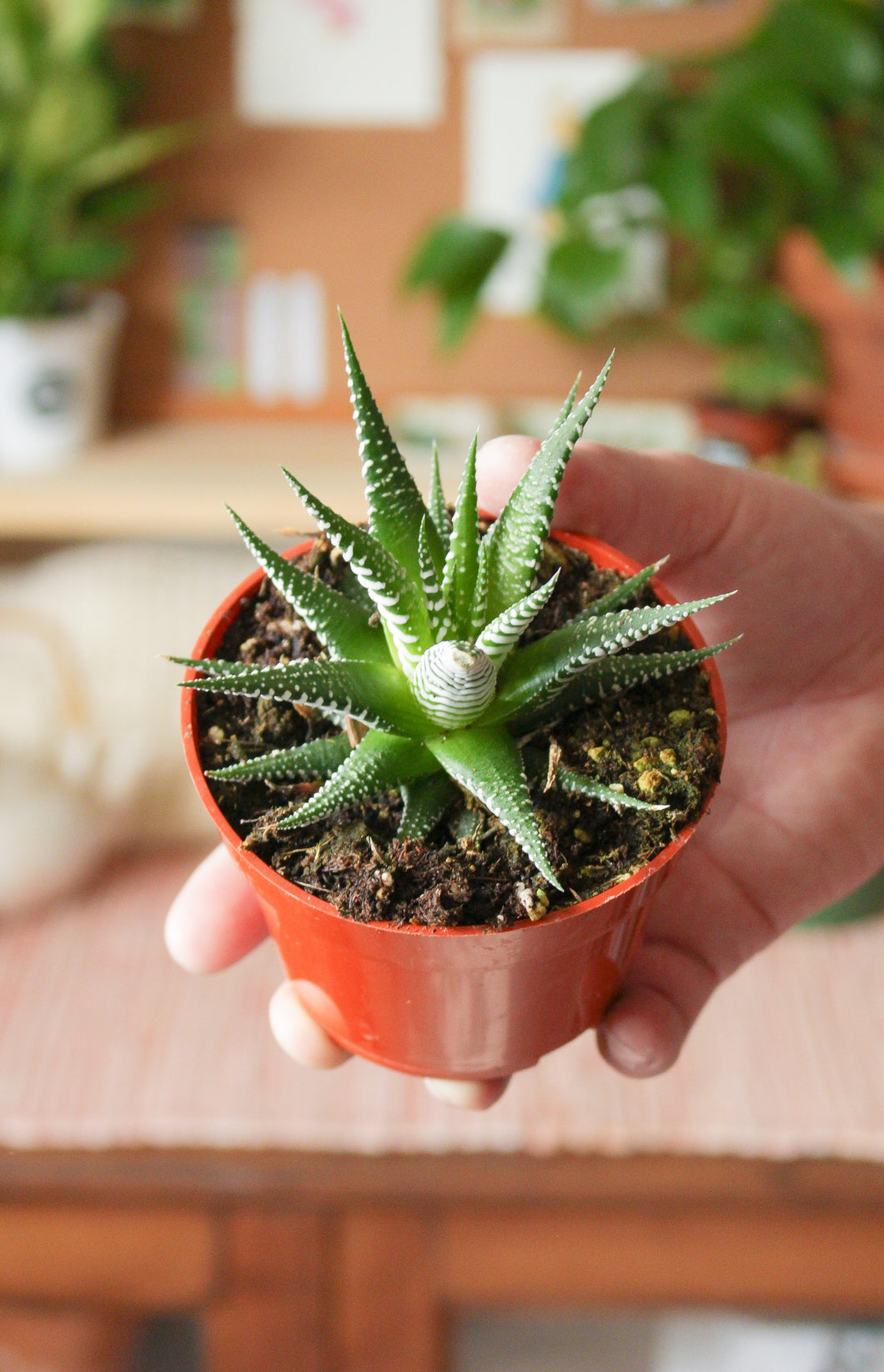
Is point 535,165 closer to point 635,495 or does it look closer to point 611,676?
point 635,495

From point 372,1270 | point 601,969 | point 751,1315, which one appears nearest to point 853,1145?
point 751,1315

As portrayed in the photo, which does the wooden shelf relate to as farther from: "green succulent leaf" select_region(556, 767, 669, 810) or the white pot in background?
"green succulent leaf" select_region(556, 767, 669, 810)

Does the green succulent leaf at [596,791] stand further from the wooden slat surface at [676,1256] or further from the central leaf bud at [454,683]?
the wooden slat surface at [676,1256]

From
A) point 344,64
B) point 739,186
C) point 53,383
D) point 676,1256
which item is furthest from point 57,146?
point 676,1256

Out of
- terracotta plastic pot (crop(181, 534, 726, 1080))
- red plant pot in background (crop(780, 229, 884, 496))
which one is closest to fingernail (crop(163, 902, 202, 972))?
terracotta plastic pot (crop(181, 534, 726, 1080))

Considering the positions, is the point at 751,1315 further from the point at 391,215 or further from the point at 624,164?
the point at 391,215

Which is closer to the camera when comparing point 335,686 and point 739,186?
point 335,686

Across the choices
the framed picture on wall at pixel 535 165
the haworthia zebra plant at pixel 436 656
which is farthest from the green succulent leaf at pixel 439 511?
the framed picture on wall at pixel 535 165
